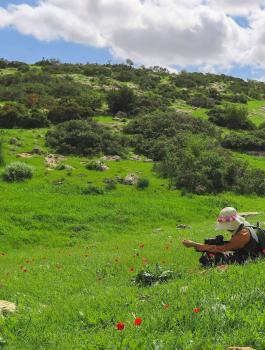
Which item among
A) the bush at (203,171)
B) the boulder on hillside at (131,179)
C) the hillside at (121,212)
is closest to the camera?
the hillside at (121,212)

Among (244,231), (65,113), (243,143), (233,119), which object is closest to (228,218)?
(244,231)

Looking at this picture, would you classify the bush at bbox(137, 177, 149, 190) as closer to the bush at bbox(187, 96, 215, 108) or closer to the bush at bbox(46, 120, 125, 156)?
the bush at bbox(46, 120, 125, 156)

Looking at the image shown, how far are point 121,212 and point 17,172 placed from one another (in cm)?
907

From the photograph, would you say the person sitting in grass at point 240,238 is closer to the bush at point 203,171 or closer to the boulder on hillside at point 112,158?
the bush at point 203,171

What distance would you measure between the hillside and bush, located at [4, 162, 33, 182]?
59 cm

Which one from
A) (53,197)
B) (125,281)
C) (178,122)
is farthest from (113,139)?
(125,281)

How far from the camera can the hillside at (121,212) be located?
682 centimetres

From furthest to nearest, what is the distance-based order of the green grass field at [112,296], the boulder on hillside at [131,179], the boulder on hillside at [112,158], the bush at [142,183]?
1. the boulder on hillside at [112,158]
2. the boulder on hillside at [131,179]
3. the bush at [142,183]
4. the green grass field at [112,296]

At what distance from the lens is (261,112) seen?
80875 mm

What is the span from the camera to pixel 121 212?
2939 cm

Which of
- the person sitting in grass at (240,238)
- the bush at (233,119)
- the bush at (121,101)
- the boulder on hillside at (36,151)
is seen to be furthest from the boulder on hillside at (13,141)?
the person sitting in grass at (240,238)

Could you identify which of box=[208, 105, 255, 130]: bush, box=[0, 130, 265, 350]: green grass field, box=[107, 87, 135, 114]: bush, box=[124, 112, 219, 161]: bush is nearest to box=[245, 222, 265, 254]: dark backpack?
box=[0, 130, 265, 350]: green grass field

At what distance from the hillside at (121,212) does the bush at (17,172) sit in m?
0.59

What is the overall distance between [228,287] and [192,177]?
29240 mm
